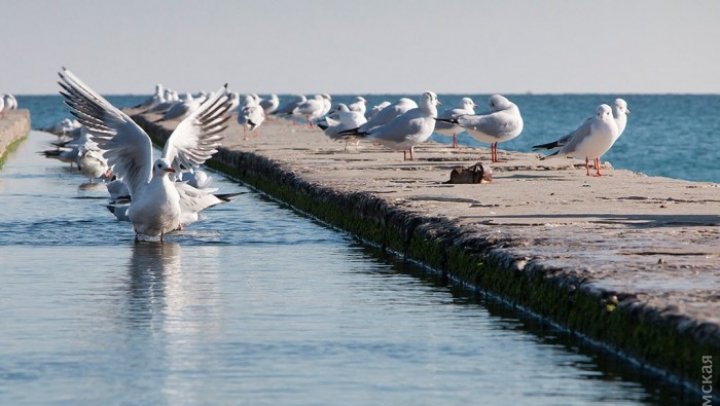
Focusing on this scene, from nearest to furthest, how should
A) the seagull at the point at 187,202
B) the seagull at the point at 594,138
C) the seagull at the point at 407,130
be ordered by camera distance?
the seagull at the point at 187,202
the seagull at the point at 594,138
the seagull at the point at 407,130

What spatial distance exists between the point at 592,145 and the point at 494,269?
26.9 feet

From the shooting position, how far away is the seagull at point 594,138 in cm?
1792

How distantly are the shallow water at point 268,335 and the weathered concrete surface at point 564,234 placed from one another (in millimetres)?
194

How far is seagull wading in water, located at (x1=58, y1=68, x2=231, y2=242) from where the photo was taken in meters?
13.5

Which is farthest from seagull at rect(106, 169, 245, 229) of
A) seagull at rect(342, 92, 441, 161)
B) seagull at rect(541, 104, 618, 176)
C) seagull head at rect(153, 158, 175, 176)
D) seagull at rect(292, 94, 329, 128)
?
seagull at rect(292, 94, 329, 128)

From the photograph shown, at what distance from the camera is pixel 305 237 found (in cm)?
1417

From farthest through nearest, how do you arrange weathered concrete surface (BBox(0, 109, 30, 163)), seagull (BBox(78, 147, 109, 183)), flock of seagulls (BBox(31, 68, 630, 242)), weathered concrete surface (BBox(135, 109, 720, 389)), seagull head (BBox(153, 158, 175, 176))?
1. weathered concrete surface (BBox(0, 109, 30, 163))
2. seagull (BBox(78, 147, 109, 183))
3. flock of seagulls (BBox(31, 68, 630, 242))
4. seagull head (BBox(153, 158, 175, 176))
5. weathered concrete surface (BBox(135, 109, 720, 389))

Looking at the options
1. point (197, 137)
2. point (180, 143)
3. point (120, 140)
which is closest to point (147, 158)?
point (120, 140)

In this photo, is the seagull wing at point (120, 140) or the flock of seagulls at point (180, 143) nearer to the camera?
the flock of seagulls at point (180, 143)

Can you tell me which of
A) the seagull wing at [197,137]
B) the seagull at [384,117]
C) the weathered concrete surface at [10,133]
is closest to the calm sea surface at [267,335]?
the seagull wing at [197,137]

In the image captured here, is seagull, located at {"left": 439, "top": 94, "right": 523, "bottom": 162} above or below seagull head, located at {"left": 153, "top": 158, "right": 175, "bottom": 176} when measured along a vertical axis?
above

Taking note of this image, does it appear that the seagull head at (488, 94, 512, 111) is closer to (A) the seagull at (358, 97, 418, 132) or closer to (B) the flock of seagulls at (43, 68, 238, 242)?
(A) the seagull at (358, 97, 418, 132)

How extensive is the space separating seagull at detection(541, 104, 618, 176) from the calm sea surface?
17.1 feet

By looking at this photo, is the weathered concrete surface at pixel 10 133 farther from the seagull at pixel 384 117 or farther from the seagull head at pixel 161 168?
the seagull head at pixel 161 168
